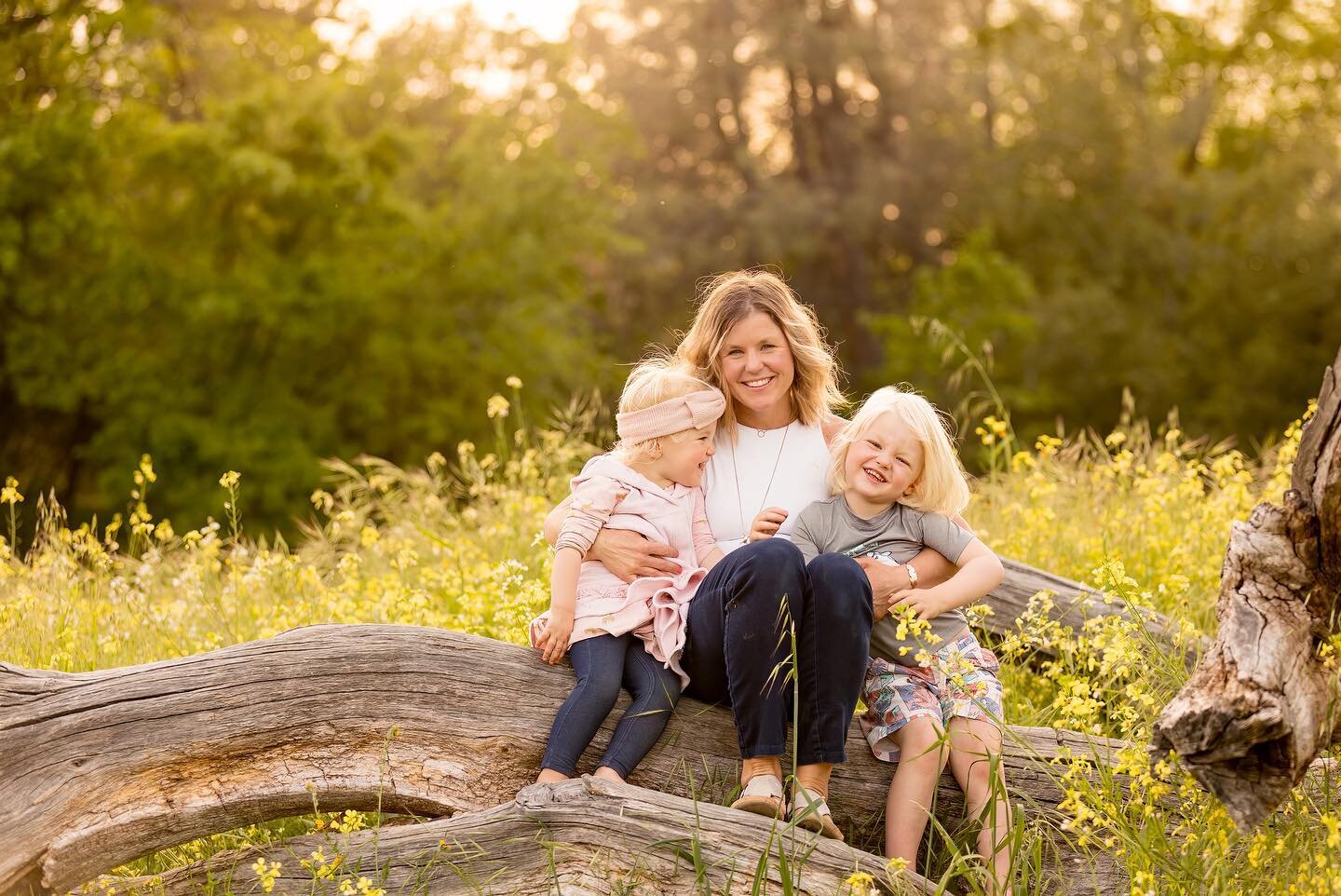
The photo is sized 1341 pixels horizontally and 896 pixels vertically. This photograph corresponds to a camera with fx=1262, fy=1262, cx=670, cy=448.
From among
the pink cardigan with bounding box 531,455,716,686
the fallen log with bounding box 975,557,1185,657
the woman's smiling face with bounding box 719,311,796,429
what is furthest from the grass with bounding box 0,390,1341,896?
the woman's smiling face with bounding box 719,311,796,429

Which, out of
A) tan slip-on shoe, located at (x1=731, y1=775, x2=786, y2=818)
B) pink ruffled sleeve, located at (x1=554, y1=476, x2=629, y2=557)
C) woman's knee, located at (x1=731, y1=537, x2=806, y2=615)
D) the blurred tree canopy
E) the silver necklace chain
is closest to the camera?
tan slip-on shoe, located at (x1=731, y1=775, x2=786, y2=818)

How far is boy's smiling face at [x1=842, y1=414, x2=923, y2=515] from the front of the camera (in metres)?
3.77

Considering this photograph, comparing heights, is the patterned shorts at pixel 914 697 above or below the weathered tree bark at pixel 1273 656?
below

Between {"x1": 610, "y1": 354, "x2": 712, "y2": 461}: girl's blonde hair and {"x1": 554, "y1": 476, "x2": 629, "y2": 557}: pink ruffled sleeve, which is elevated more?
{"x1": 610, "y1": 354, "x2": 712, "y2": 461}: girl's blonde hair

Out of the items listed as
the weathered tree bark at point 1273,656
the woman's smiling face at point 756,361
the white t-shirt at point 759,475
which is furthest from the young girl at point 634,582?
the weathered tree bark at point 1273,656

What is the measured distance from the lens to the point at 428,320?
59.0 feet

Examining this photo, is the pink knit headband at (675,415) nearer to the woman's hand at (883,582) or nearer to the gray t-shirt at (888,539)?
the gray t-shirt at (888,539)

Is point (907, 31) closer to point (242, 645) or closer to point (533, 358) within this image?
point (533, 358)

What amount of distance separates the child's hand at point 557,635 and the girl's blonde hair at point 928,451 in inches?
40.7

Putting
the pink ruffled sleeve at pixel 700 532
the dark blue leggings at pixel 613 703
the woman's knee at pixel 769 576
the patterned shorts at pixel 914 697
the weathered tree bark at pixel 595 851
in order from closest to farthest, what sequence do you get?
the weathered tree bark at pixel 595 851 < the woman's knee at pixel 769 576 < the dark blue leggings at pixel 613 703 < the patterned shorts at pixel 914 697 < the pink ruffled sleeve at pixel 700 532

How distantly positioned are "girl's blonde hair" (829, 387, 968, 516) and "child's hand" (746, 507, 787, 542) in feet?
1.11

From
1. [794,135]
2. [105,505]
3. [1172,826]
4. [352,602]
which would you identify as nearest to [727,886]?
[1172,826]

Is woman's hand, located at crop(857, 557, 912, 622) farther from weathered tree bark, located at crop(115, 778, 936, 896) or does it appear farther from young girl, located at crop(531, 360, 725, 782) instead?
weathered tree bark, located at crop(115, 778, 936, 896)

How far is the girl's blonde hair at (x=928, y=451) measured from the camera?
12.4 feet
